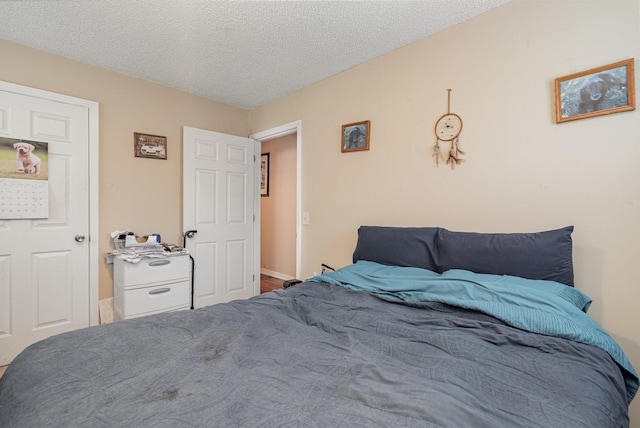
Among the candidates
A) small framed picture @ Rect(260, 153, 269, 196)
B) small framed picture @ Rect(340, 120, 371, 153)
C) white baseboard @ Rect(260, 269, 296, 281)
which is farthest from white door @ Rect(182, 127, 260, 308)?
small framed picture @ Rect(340, 120, 371, 153)

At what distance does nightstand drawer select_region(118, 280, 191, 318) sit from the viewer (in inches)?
94.1

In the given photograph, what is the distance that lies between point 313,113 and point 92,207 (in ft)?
7.35

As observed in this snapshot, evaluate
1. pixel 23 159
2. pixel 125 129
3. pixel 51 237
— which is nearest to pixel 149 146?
pixel 125 129

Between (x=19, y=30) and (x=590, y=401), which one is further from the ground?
(x=19, y=30)

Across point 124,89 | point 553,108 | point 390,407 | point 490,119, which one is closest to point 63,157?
point 124,89

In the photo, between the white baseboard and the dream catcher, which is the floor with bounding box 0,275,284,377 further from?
the dream catcher

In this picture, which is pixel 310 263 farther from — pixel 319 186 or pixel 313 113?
pixel 313 113

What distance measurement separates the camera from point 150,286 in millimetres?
2502

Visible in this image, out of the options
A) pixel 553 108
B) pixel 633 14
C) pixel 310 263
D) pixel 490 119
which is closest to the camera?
pixel 633 14

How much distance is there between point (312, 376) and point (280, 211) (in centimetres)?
406

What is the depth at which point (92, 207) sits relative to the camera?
8.46ft

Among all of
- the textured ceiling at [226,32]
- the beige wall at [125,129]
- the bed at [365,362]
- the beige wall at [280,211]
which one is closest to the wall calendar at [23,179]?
the beige wall at [125,129]

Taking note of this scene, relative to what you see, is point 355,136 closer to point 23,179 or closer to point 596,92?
point 596,92

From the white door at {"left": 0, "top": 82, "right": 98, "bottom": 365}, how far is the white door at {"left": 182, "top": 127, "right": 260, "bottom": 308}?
85cm
